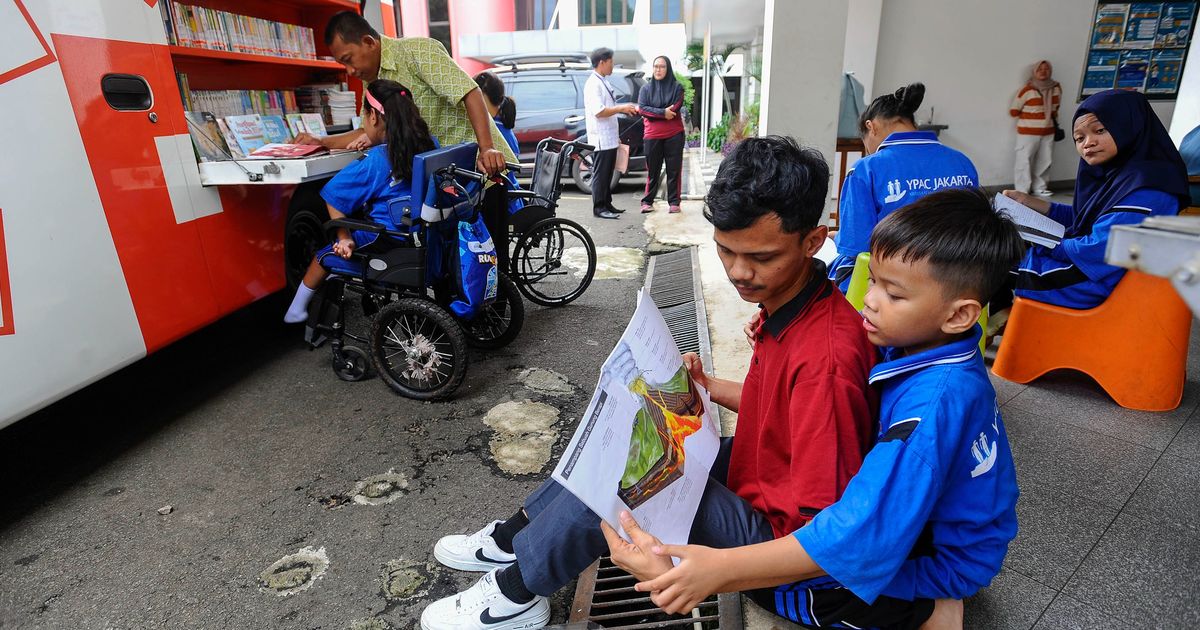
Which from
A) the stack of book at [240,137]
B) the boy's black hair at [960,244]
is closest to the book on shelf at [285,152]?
the stack of book at [240,137]

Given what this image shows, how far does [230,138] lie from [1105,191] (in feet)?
13.4

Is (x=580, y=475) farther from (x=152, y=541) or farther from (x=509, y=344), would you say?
(x=509, y=344)

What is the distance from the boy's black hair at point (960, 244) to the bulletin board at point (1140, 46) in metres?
7.73

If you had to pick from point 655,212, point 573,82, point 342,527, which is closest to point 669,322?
point 342,527

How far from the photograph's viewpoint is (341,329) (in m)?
3.31

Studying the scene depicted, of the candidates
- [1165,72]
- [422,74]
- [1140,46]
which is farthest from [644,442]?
[1165,72]

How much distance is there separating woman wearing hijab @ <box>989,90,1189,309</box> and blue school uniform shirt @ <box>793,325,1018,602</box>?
78.2 inches

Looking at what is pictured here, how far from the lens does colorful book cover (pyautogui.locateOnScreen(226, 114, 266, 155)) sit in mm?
3441

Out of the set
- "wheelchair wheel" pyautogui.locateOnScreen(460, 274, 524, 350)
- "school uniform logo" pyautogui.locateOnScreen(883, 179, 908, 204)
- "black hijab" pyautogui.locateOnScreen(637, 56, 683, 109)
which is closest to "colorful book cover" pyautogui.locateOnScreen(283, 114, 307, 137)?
"wheelchair wheel" pyautogui.locateOnScreen(460, 274, 524, 350)

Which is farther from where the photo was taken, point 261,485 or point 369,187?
point 369,187

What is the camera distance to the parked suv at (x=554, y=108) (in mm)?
8523

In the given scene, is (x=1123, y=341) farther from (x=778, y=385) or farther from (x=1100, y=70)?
(x=1100, y=70)

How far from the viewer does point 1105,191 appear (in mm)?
2709

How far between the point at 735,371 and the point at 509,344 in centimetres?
133
